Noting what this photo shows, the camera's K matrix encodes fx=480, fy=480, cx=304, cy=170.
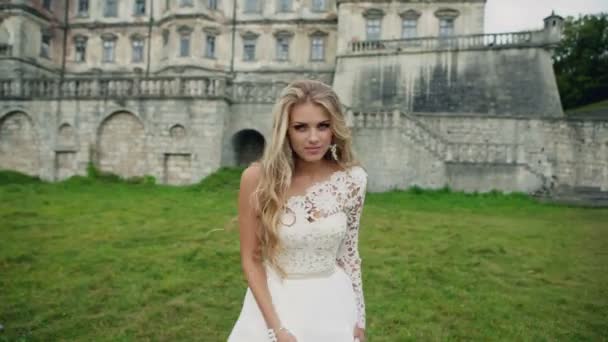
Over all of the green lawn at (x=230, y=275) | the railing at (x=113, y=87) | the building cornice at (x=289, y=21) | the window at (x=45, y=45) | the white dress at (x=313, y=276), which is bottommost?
the green lawn at (x=230, y=275)

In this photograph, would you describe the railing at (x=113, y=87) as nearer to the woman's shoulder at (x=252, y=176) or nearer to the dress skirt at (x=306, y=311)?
the woman's shoulder at (x=252, y=176)

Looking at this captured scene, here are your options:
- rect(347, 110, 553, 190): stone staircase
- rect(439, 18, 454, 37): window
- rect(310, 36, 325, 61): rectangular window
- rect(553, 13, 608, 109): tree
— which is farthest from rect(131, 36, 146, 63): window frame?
rect(553, 13, 608, 109): tree

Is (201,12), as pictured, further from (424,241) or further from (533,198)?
(424,241)

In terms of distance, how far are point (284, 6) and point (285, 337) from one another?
131ft

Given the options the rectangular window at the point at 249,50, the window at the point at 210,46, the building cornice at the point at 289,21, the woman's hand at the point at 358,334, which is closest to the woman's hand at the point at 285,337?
the woman's hand at the point at 358,334

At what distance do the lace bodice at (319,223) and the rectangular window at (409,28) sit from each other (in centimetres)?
3434

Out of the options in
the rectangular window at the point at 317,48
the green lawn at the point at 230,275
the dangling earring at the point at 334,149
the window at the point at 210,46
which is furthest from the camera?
the rectangular window at the point at 317,48

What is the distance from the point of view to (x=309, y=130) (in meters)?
2.88

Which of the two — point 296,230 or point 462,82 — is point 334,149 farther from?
point 462,82

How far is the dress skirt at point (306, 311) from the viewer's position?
2.81 meters

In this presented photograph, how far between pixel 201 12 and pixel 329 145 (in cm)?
3785

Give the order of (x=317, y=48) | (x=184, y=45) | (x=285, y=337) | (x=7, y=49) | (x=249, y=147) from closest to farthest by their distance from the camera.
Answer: (x=285, y=337)
(x=249, y=147)
(x=7, y=49)
(x=184, y=45)
(x=317, y=48)

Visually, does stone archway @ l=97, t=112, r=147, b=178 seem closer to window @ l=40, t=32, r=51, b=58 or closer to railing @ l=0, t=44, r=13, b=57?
railing @ l=0, t=44, r=13, b=57

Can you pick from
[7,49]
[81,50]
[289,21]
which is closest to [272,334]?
[289,21]
